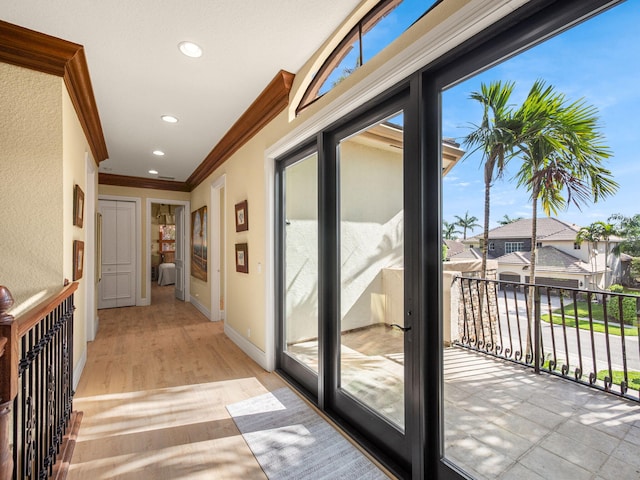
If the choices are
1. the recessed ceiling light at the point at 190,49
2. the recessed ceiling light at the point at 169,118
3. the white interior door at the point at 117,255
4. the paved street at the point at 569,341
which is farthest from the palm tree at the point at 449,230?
the white interior door at the point at 117,255

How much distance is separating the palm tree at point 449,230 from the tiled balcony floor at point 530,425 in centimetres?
57

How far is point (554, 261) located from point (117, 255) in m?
6.95

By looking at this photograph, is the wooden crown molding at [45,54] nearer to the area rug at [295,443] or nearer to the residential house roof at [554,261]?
the area rug at [295,443]

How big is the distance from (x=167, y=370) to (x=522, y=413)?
122 inches

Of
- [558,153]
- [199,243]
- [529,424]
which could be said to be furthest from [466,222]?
[199,243]

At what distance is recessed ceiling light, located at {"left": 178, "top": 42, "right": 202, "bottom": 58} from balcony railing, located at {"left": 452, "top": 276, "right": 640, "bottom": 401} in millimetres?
2318

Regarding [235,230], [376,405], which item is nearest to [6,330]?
[376,405]

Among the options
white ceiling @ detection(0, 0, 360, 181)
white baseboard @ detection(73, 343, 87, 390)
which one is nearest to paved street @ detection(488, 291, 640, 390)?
white ceiling @ detection(0, 0, 360, 181)

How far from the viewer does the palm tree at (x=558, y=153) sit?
1.12 m

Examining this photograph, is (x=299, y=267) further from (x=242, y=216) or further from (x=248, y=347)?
(x=248, y=347)

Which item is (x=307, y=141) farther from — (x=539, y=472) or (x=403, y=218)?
(x=539, y=472)

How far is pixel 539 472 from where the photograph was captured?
1251 mm

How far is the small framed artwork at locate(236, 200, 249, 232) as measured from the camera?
3.63 metres

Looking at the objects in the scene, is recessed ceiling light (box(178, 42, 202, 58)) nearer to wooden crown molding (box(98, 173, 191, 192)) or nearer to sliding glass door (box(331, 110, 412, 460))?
sliding glass door (box(331, 110, 412, 460))
